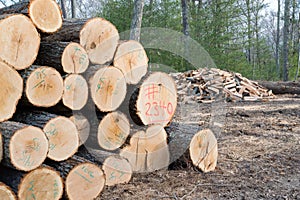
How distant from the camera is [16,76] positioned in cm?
282

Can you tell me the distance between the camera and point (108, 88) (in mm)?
3334

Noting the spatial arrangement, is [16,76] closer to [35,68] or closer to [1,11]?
[35,68]

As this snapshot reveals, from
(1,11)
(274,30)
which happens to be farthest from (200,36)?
(274,30)

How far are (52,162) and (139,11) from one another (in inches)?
283

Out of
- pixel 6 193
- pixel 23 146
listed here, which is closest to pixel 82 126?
pixel 23 146

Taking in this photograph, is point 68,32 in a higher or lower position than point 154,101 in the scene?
higher

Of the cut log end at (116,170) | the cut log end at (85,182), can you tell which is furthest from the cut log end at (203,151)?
the cut log end at (85,182)

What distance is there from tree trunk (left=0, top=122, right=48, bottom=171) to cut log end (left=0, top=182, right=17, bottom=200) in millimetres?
161

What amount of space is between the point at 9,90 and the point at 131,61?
1.30m

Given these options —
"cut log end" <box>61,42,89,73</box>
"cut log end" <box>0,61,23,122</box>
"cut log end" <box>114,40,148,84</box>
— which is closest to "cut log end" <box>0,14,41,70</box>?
"cut log end" <box>0,61,23,122</box>

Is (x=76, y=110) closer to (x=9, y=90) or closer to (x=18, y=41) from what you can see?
(x=9, y=90)

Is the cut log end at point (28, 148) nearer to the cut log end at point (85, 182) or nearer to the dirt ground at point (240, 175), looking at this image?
the cut log end at point (85, 182)

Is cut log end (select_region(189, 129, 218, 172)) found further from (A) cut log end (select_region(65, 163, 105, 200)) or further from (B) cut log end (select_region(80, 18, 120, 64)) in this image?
(B) cut log end (select_region(80, 18, 120, 64))

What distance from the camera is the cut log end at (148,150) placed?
3564 mm
